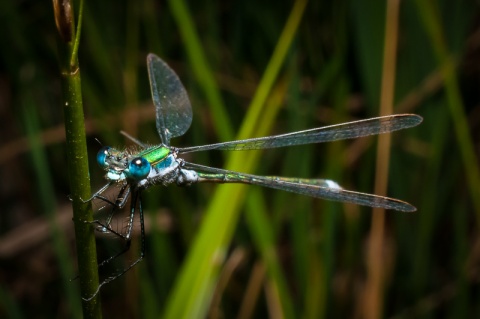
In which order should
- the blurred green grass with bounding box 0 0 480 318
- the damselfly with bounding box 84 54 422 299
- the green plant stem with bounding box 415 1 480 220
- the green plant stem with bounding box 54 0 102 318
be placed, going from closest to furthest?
the green plant stem with bounding box 54 0 102 318 < the damselfly with bounding box 84 54 422 299 < the green plant stem with bounding box 415 1 480 220 < the blurred green grass with bounding box 0 0 480 318

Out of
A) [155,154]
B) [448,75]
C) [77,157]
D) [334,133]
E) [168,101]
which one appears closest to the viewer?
[77,157]

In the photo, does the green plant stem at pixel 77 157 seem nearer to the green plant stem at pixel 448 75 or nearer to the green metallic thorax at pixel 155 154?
the green metallic thorax at pixel 155 154

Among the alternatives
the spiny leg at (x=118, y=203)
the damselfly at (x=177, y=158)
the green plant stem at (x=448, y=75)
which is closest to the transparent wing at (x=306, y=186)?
the damselfly at (x=177, y=158)

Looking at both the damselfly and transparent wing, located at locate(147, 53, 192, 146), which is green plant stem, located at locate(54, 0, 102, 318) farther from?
transparent wing, located at locate(147, 53, 192, 146)

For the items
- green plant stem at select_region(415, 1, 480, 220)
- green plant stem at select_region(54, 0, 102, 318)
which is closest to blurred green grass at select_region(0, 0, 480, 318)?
green plant stem at select_region(415, 1, 480, 220)

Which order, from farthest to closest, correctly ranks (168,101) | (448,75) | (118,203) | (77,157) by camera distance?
(448,75)
(168,101)
(118,203)
(77,157)

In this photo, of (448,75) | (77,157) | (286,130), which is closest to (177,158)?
(77,157)

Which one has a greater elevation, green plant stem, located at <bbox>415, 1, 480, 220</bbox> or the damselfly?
green plant stem, located at <bbox>415, 1, 480, 220</bbox>

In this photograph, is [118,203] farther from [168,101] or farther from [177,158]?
[168,101]
